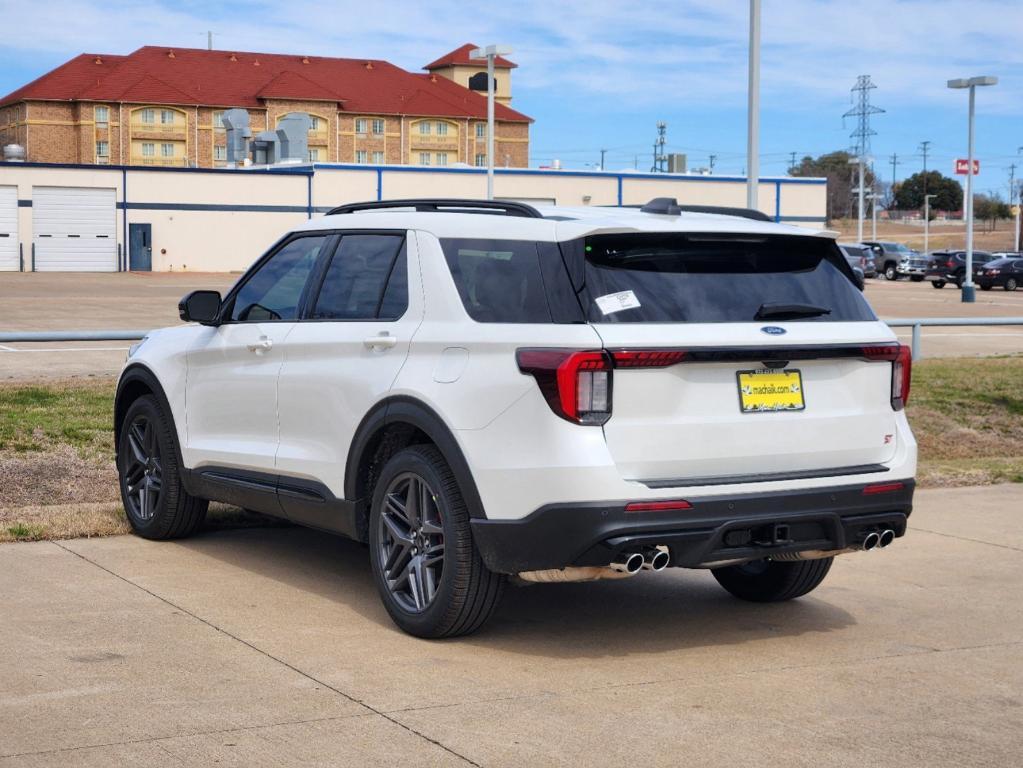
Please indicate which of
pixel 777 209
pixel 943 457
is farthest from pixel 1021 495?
pixel 777 209

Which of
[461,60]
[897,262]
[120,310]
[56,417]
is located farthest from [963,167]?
[461,60]

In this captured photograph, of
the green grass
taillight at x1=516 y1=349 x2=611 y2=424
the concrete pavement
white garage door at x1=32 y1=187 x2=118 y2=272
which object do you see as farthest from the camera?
white garage door at x1=32 y1=187 x2=118 y2=272

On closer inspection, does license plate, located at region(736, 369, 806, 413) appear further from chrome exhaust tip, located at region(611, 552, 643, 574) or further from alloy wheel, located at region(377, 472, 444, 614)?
alloy wheel, located at region(377, 472, 444, 614)

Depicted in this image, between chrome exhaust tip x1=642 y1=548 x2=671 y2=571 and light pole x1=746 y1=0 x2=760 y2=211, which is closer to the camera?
chrome exhaust tip x1=642 y1=548 x2=671 y2=571

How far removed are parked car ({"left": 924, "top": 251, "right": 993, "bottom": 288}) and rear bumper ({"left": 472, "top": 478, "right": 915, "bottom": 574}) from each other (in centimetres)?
5516

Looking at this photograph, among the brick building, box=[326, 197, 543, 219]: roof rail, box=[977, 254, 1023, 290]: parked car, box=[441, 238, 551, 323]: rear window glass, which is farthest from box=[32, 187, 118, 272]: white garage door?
box=[441, 238, 551, 323]: rear window glass

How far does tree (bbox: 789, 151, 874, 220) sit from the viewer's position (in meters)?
174

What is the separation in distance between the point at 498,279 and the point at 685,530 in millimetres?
1266

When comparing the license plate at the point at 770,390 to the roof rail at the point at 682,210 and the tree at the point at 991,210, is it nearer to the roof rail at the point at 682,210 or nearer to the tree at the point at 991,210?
the roof rail at the point at 682,210

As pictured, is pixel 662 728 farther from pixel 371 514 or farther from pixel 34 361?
pixel 34 361

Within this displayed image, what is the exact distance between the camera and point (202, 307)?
7699mm

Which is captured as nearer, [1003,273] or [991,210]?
[1003,273]

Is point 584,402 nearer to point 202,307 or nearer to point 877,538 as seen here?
point 877,538

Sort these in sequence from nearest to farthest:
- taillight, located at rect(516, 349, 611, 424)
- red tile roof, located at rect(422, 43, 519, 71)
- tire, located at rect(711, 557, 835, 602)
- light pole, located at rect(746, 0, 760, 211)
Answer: taillight, located at rect(516, 349, 611, 424)
tire, located at rect(711, 557, 835, 602)
light pole, located at rect(746, 0, 760, 211)
red tile roof, located at rect(422, 43, 519, 71)
